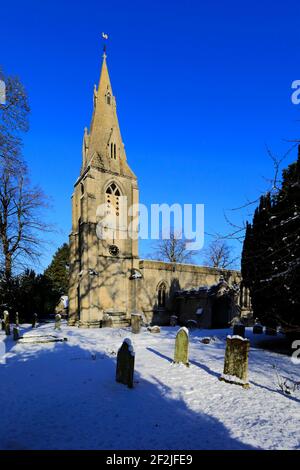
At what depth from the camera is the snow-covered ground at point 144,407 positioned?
428cm

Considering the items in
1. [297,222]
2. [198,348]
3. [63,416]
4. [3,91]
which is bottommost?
[198,348]

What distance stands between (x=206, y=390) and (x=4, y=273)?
1843 cm

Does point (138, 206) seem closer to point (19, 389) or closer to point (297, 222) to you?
point (297, 222)

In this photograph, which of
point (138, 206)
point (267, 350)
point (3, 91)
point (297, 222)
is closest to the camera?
point (3, 91)

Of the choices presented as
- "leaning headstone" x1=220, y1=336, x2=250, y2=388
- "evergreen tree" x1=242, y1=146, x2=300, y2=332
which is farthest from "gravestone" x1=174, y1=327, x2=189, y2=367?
"evergreen tree" x1=242, y1=146, x2=300, y2=332

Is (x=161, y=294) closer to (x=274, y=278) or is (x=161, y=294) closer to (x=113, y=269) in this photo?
(x=113, y=269)

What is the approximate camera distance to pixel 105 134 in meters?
24.4

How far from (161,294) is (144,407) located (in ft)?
63.7

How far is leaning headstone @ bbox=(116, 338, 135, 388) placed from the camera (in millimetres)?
6686

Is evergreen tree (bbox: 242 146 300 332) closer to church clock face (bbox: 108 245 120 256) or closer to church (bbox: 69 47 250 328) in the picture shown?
church (bbox: 69 47 250 328)

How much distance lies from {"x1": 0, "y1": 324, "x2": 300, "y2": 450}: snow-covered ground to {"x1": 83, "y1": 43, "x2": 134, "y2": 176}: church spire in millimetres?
17511

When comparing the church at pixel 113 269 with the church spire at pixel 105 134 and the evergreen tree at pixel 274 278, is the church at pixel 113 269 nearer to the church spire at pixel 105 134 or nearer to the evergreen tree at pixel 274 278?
the church spire at pixel 105 134

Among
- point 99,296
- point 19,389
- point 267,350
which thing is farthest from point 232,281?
point 19,389
